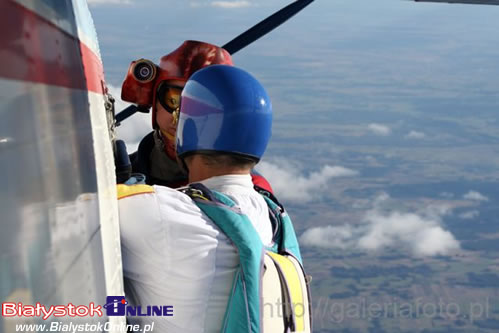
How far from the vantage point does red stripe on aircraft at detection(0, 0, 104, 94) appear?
1.97 meters

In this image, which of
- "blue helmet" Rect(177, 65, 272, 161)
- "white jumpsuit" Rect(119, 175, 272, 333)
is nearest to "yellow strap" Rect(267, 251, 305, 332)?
"white jumpsuit" Rect(119, 175, 272, 333)

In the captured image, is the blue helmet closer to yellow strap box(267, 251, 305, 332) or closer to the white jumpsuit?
the white jumpsuit

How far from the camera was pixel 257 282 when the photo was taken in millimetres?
3176

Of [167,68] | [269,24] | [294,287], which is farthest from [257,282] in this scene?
[269,24]

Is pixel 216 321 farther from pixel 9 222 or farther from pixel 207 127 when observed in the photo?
pixel 9 222

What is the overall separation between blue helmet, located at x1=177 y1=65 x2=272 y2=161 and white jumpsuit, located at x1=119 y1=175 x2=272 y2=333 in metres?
0.40

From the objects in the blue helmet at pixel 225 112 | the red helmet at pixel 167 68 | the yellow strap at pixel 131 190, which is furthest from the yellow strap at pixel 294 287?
the red helmet at pixel 167 68

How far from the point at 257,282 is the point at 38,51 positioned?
4.88ft

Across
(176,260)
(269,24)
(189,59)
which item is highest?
(269,24)

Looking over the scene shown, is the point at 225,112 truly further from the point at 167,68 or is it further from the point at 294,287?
the point at 167,68

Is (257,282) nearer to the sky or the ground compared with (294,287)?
nearer to the sky

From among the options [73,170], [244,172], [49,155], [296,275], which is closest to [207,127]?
[244,172]

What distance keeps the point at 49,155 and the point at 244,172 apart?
146 centimetres

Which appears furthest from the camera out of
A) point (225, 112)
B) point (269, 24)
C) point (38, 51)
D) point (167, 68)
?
point (269, 24)
